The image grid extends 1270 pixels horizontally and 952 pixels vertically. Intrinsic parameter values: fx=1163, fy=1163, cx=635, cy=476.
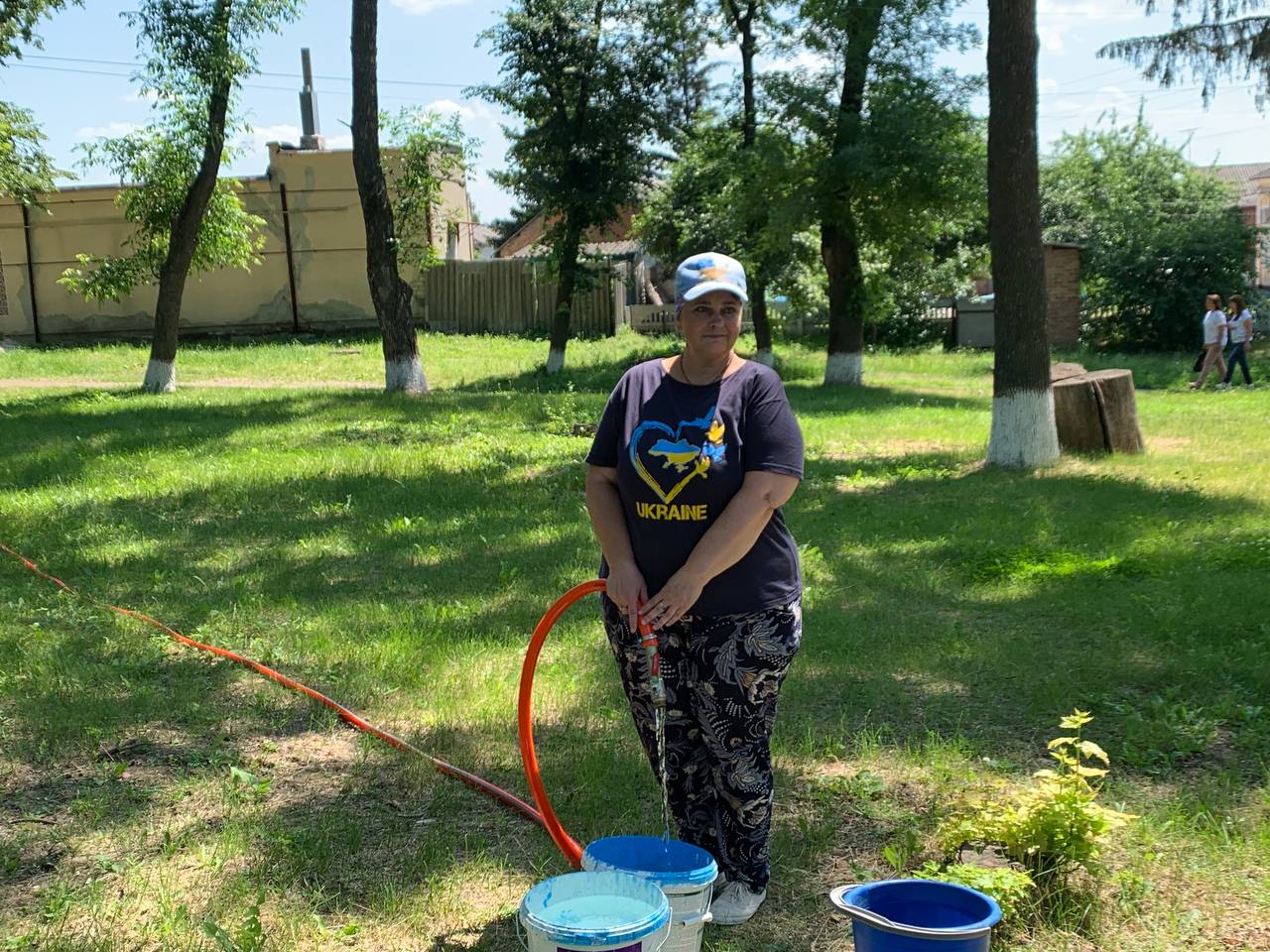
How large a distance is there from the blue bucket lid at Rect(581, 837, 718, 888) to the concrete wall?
26.9 meters

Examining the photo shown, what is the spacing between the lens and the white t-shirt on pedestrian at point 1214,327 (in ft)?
65.7

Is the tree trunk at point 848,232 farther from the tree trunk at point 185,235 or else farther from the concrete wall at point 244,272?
the concrete wall at point 244,272

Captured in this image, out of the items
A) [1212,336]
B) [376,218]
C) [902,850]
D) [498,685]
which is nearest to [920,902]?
[902,850]

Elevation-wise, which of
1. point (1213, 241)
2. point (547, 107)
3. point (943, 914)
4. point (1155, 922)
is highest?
point (547, 107)

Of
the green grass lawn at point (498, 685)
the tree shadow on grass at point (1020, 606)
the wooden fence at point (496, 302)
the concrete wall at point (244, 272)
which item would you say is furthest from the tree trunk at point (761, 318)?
the tree shadow on grass at point (1020, 606)

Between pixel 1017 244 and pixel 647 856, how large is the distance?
861 cm

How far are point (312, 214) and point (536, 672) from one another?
25.7 meters

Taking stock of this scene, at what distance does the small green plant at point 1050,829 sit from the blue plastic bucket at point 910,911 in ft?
2.16

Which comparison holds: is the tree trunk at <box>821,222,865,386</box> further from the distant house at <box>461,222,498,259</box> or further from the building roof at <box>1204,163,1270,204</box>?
the building roof at <box>1204,163,1270,204</box>

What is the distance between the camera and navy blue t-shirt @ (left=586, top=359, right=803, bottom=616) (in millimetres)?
3145

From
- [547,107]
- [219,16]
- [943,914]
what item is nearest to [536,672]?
[943,914]

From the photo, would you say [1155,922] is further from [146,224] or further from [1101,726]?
[146,224]

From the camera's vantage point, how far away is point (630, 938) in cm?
262

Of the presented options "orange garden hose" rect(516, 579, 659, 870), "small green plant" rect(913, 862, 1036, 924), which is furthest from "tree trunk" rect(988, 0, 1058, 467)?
"orange garden hose" rect(516, 579, 659, 870)
